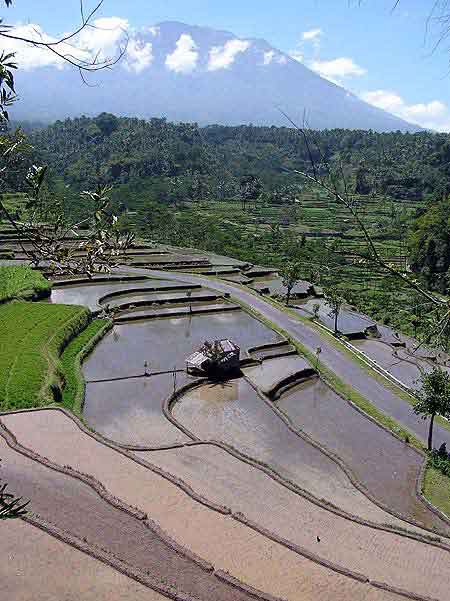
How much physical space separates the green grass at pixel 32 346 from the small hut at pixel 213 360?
15.4ft

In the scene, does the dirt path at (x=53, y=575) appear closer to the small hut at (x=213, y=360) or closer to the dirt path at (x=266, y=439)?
the dirt path at (x=266, y=439)

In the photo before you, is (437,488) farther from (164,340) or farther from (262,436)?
(164,340)

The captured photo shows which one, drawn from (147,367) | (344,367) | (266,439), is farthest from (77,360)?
(344,367)

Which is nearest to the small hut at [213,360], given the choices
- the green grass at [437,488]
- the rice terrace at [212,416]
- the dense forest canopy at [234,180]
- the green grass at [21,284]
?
the rice terrace at [212,416]

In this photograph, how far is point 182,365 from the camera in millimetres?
22531

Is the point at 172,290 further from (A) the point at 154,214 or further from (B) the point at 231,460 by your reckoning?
(A) the point at 154,214

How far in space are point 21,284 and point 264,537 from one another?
22.0 meters

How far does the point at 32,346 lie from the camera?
2138 cm

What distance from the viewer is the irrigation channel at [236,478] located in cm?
996

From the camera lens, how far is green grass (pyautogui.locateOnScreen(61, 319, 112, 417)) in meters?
18.5

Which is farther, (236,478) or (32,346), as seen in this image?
(32,346)

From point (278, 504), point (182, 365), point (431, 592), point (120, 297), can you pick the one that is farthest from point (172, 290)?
point (431, 592)

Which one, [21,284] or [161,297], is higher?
[21,284]

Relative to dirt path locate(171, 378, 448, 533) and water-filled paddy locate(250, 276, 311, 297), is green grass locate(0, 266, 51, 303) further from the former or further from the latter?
water-filled paddy locate(250, 276, 311, 297)
